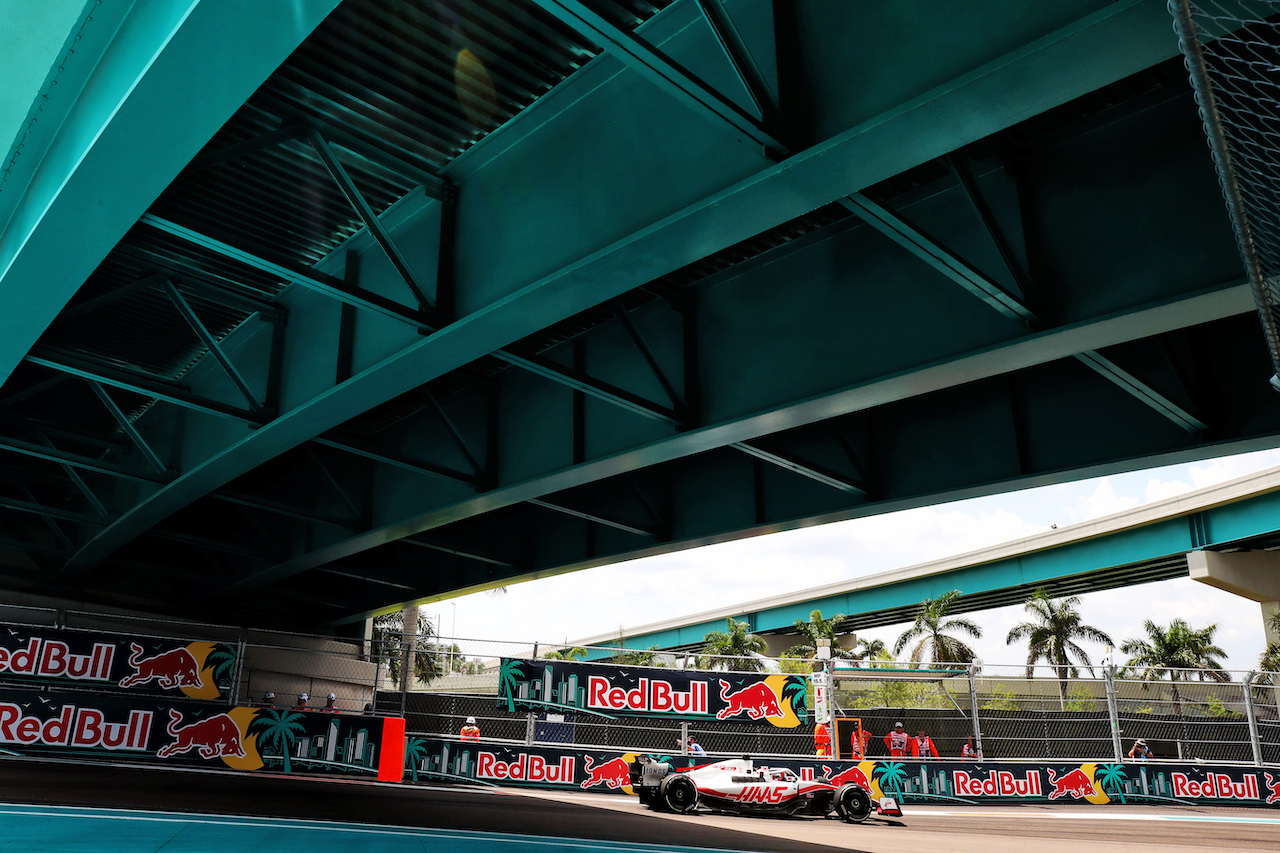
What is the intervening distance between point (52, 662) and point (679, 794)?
1303 centimetres

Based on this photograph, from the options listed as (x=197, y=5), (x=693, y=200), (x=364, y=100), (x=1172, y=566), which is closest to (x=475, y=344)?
(x=364, y=100)

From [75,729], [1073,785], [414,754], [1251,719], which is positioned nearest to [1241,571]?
[1251,719]

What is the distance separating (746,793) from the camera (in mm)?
15258

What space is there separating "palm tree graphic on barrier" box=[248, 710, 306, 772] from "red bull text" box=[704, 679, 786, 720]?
351 inches

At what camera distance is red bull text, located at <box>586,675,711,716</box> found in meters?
19.4

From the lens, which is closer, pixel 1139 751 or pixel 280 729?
pixel 280 729

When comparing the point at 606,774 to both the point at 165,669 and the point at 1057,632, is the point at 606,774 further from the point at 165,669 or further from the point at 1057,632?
the point at 1057,632

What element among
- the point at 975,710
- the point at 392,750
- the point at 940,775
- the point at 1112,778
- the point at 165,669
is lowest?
the point at 1112,778

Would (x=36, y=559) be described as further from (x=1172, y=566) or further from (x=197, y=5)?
(x=1172, y=566)

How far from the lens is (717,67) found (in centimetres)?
679

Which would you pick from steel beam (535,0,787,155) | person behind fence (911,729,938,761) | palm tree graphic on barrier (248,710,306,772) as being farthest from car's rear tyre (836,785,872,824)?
steel beam (535,0,787,155)

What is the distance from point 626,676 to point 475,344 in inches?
480

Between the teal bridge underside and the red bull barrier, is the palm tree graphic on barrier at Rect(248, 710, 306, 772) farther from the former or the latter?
the teal bridge underside

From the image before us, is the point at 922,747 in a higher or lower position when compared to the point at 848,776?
higher
